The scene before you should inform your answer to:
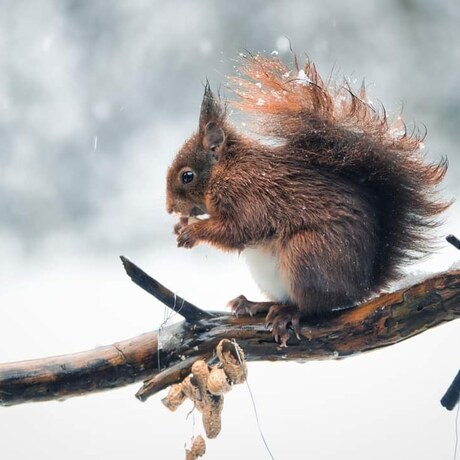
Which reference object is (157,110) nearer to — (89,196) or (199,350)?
(89,196)

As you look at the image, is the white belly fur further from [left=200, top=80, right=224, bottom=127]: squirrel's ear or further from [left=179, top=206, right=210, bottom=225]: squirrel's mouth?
[left=200, top=80, right=224, bottom=127]: squirrel's ear

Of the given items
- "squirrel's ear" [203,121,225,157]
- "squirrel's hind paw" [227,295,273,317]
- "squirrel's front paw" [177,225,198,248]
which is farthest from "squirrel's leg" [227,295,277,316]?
"squirrel's ear" [203,121,225,157]

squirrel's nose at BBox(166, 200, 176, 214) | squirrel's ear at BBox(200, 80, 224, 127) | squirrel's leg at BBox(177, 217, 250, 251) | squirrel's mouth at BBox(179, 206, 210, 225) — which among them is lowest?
squirrel's leg at BBox(177, 217, 250, 251)

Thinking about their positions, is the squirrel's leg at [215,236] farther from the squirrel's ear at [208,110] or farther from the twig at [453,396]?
the twig at [453,396]

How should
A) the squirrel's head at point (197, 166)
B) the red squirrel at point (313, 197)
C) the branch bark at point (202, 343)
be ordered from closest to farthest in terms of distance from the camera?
the branch bark at point (202, 343)
the red squirrel at point (313, 197)
the squirrel's head at point (197, 166)

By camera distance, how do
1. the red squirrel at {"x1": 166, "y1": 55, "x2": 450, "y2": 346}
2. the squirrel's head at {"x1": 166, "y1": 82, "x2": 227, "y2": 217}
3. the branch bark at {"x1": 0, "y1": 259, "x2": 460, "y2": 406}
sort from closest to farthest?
the branch bark at {"x1": 0, "y1": 259, "x2": 460, "y2": 406}
the red squirrel at {"x1": 166, "y1": 55, "x2": 450, "y2": 346}
the squirrel's head at {"x1": 166, "y1": 82, "x2": 227, "y2": 217}

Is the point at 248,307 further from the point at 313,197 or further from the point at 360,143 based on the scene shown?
the point at 360,143

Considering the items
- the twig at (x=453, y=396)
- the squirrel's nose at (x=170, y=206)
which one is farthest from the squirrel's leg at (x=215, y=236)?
the twig at (x=453, y=396)
